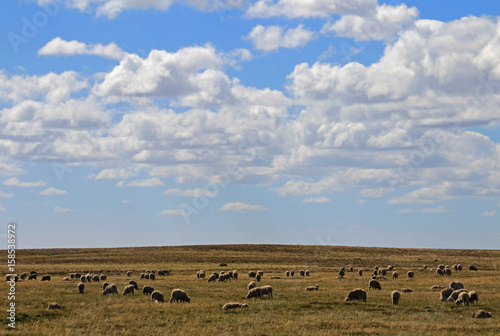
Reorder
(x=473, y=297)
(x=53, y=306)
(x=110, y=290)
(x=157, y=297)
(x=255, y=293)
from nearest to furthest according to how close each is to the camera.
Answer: (x=53, y=306), (x=473, y=297), (x=157, y=297), (x=255, y=293), (x=110, y=290)

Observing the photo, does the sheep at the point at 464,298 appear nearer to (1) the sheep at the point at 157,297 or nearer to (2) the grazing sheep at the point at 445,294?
(2) the grazing sheep at the point at 445,294

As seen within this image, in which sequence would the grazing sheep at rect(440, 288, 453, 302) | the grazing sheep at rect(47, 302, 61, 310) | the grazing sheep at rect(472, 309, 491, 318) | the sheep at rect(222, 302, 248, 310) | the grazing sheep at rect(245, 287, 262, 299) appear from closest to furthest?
the grazing sheep at rect(472, 309, 491, 318) < the grazing sheep at rect(47, 302, 61, 310) < the sheep at rect(222, 302, 248, 310) < the grazing sheep at rect(440, 288, 453, 302) < the grazing sheep at rect(245, 287, 262, 299)

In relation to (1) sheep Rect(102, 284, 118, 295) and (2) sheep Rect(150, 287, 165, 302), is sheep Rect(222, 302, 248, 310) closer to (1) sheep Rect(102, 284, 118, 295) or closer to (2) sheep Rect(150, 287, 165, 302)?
(2) sheep Rect(150, 287, 165, 302)

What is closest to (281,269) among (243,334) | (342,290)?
(342,290)

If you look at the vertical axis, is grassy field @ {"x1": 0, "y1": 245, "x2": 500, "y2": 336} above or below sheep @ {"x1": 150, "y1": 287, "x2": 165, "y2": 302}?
below

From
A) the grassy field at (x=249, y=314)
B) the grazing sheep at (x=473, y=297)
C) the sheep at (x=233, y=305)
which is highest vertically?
the grazing sheep at (x=473, y=297)

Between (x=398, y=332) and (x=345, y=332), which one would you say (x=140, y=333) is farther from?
(x=398, y=332)

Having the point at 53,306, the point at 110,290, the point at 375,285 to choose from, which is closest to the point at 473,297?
the point at 375,285

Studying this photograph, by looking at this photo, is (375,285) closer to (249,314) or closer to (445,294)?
(445,294)

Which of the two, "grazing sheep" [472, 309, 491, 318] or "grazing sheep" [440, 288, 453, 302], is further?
"grazing sheep" [440, 288, 453, 302]

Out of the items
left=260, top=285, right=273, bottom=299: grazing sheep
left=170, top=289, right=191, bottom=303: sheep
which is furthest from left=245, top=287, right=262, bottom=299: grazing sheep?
left=170, top=289, right=191, bottom=303: sheep

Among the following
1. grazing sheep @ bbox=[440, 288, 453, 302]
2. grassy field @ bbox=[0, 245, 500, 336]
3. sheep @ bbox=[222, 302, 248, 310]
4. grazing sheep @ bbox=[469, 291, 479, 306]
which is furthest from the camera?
grazing sheep @ bbox=[440, 288, 453, 302]

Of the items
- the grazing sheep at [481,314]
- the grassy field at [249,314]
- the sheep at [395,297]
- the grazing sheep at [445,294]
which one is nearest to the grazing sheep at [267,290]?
the grassy field at [249,314]

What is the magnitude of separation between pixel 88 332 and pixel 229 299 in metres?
11.2
